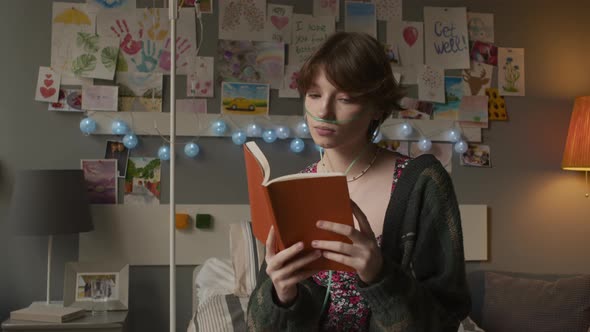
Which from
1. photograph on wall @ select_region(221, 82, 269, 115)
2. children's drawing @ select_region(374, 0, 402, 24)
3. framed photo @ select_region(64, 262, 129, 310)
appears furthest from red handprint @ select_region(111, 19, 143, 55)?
children's drawing @ select_region(374, 0, 402, 24)

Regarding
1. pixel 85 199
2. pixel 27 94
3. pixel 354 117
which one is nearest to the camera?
pixel 354 117

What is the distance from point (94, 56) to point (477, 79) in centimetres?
176

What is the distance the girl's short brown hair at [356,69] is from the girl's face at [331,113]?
1 centimetres

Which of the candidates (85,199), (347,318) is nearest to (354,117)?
(347,318)

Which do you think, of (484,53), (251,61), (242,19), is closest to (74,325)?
(251,61)

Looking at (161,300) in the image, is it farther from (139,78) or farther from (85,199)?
(139,78)

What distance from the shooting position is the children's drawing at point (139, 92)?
102 inches

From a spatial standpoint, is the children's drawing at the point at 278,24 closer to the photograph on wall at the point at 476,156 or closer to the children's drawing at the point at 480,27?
the children's drawing at the point at 480,27

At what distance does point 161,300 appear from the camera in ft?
8.54

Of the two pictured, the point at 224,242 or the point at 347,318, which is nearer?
the point at 347,318

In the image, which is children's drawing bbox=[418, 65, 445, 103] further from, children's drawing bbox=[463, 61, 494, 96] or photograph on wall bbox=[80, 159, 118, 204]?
photograph on wall bbox=[80, 159, 118, 204]

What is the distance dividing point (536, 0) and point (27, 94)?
240 cm

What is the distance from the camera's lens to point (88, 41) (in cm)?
256

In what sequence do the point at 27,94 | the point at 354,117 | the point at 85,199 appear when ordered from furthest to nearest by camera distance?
the point at 27,94, the point at 85,199, the point at 354,117
